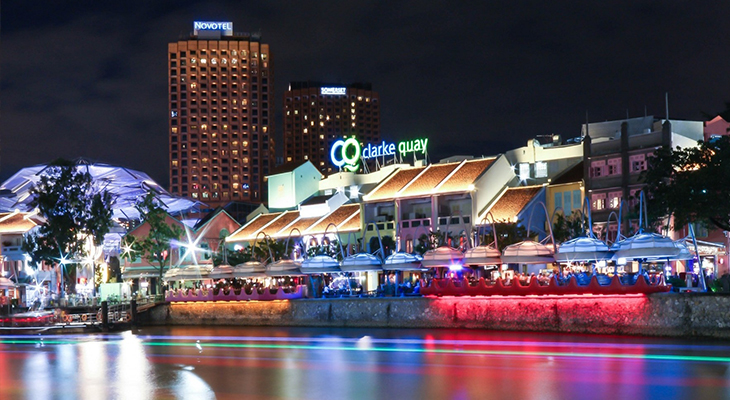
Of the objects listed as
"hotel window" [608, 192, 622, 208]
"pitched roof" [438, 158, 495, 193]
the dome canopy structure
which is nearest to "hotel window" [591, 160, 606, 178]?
"hotel window" [608, 192, 622, 208]

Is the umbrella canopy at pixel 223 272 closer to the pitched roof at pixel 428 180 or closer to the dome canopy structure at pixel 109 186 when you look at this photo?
the pitched roof at pixel 428 180

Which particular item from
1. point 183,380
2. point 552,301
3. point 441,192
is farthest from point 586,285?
point 441,192

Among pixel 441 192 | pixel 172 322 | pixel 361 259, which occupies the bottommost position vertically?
pixel 172 322

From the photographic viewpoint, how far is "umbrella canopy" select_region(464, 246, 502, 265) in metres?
57.0

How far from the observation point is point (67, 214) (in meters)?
85.4

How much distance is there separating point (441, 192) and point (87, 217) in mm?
34767

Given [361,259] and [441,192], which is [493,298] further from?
[441,192]

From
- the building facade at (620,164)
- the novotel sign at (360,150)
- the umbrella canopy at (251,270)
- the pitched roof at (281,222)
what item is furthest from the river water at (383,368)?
the novotel sign at (360,150)

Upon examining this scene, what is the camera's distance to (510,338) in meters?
47.6

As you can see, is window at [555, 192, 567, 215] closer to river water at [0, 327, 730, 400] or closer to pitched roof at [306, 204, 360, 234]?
pitched roof at [306, 204, 360, 234]

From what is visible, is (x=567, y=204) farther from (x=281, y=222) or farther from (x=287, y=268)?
(x=281, y=222)

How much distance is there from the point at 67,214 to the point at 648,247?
188 feet

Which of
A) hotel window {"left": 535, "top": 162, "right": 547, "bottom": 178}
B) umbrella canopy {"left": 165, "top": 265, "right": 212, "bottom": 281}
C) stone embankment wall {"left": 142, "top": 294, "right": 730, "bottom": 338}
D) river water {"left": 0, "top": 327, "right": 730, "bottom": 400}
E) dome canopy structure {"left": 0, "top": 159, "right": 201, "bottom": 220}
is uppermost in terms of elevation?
dome canopy structure {"left": 0, "top": 159, "right": 201, "bottom": 220}

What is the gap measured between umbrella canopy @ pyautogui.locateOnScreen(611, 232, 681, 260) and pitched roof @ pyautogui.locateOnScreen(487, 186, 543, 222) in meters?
24.3
